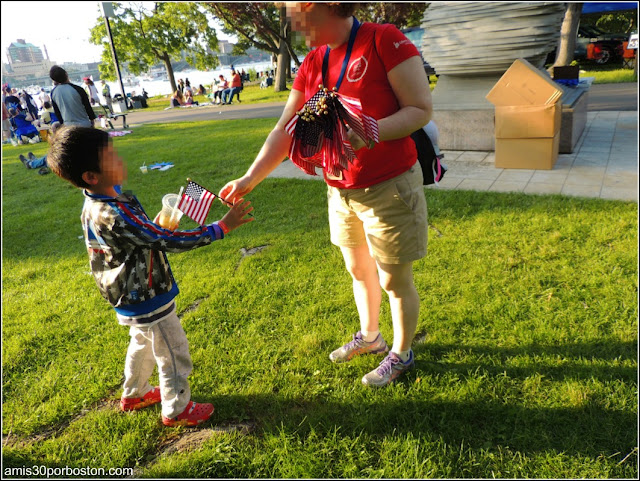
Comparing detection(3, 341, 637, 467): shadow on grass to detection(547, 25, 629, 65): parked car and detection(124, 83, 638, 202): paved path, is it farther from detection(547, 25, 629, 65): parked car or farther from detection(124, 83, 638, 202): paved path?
detection(547, 25, 629, 65): parked car

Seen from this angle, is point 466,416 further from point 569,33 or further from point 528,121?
point 569,33

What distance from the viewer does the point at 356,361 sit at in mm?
2719

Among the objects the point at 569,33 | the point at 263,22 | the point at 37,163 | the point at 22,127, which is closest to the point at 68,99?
the point at 37,163

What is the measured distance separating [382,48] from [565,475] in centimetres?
196

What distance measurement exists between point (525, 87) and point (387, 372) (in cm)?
464

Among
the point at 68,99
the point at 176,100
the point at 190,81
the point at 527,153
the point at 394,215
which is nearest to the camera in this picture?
the point at 394,215

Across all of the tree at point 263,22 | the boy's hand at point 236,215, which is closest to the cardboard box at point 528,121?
the boy's hand at point 236,215

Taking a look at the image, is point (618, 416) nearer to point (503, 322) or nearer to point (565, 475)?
point (565, 475)

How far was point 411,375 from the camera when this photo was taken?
8.44 feet

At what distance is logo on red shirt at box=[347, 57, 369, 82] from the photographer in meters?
1.94

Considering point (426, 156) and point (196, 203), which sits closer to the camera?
point (196, 203)

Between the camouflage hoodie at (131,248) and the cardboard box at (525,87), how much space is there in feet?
16.3

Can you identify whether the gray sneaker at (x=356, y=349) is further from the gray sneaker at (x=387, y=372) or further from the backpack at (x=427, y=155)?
the backpack at (x=427, y=155)

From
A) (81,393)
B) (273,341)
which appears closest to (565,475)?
(273,341)
